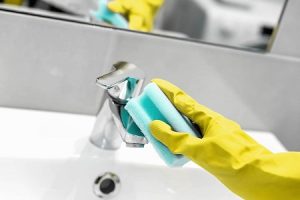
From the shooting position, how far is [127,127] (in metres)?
0.51

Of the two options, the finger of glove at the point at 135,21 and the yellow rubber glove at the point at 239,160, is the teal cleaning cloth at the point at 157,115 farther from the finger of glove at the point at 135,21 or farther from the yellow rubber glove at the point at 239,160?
the finger of glove at the point at 135,21

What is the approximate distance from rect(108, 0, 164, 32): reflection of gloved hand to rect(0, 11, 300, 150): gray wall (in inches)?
0.9

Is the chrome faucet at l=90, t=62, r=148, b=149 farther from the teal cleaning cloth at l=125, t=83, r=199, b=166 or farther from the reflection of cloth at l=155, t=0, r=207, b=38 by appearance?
the reflection of cloth at l=155, t=0, r=207, b=38

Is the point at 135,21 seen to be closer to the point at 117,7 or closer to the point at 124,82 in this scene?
the point at 117,7

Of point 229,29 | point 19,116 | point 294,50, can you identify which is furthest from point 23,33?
point 294,50

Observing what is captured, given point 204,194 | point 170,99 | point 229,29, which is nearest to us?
point 170,99

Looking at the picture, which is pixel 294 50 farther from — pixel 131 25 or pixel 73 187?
pixel 73 187

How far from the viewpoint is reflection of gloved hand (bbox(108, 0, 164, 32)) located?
63 centimetres

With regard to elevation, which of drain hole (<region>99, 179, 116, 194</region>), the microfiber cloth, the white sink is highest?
the microfiber cloth

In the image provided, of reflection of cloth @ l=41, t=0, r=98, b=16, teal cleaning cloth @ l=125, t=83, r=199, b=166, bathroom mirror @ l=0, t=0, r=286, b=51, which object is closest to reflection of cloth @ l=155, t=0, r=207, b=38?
bathroom mirror @ l=0, t=0, r=286, b=51

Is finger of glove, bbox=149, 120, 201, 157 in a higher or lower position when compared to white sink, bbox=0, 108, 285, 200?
higher

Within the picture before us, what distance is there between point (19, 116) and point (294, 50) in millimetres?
480

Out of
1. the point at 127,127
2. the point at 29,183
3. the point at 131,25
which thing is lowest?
the point at 29,183

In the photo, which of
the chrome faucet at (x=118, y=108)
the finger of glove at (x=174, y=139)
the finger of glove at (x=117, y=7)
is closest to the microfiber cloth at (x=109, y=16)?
the finger of glove at (x=117, y=7)
